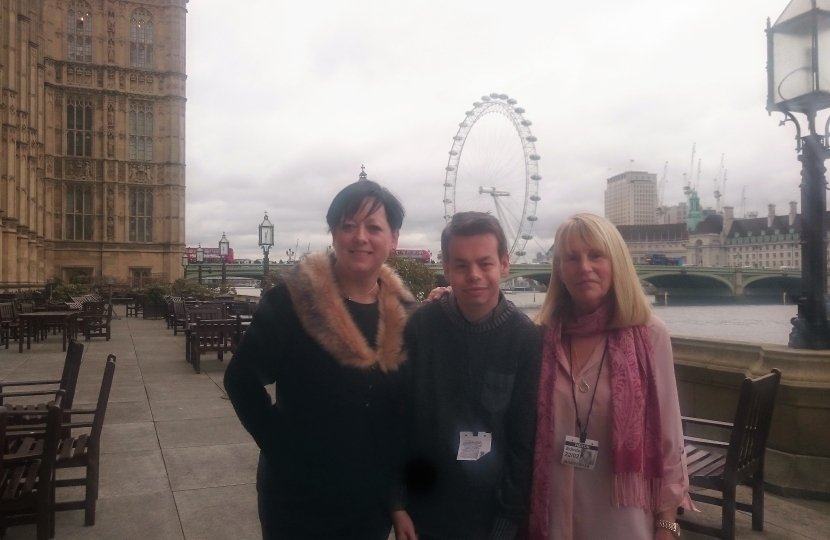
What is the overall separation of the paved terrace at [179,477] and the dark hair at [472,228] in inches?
86.3

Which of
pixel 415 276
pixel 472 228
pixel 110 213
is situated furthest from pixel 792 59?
pixel 110 213

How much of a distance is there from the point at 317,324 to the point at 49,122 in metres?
42.1

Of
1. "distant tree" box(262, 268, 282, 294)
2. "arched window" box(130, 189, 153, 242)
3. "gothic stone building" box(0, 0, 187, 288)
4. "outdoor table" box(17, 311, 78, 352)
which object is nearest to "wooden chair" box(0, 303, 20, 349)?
"outdoor table" box(17, 311, 78, 352)

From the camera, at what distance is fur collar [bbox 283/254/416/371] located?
6.10ft

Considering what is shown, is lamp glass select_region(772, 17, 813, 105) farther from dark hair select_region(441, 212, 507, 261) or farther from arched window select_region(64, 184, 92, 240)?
arched window select_region(64, 184, 92, 240)

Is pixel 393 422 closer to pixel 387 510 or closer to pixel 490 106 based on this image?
pixel 387 510

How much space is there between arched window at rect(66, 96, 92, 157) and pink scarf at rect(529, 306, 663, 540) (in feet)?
141

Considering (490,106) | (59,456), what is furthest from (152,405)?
(490,106)

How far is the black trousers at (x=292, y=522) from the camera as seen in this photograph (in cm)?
188

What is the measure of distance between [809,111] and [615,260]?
370 centimetres

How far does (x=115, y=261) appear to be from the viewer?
40.0 meters

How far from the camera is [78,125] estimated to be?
39062 mm

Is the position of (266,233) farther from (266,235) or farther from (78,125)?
(78,125)

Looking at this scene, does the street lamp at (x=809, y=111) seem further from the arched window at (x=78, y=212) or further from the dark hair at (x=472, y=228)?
the arched window at (x=78, y=212)
